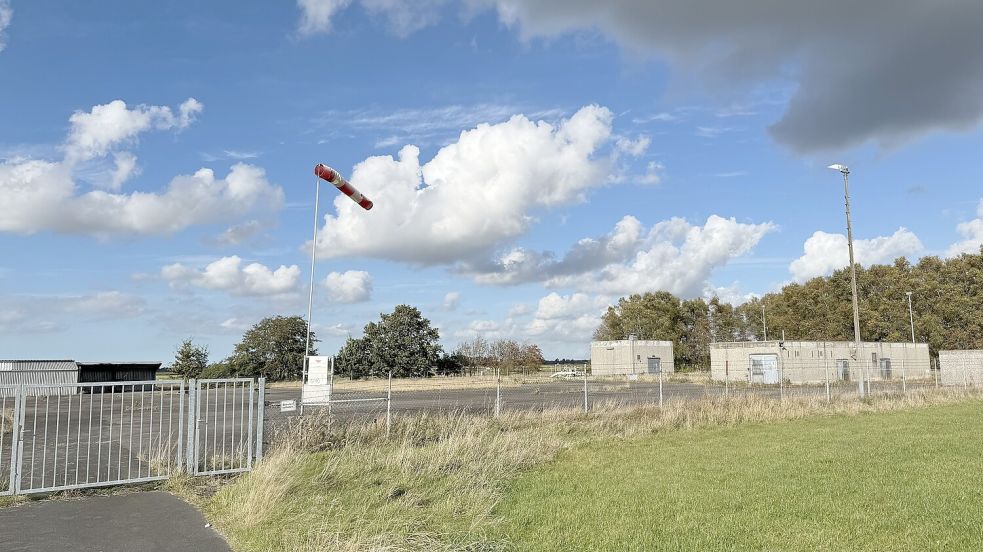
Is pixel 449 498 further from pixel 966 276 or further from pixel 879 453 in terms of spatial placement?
pixel 966 276

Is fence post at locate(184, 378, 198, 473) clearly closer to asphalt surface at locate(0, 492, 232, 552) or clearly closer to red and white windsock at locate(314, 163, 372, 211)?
asphalt surface at locate(0, 492, 232, 552)

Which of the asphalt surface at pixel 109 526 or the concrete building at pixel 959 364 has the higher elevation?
the concrete building at pixel 959 364

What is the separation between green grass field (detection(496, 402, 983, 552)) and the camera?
22.5 feet

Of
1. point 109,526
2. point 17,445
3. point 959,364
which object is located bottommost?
point 109,526

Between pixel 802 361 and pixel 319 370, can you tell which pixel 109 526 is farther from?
pixel 802 361

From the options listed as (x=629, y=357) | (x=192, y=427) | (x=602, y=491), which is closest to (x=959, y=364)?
(x=629, y=357)

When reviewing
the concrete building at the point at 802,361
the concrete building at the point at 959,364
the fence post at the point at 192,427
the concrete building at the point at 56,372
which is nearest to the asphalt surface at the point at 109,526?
the fence post at the point at 192,427

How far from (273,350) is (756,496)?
73079 mm

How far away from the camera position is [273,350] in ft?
249

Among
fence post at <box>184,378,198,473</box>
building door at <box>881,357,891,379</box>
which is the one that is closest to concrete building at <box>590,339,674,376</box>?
building door at <box>881,357,891,379</box>

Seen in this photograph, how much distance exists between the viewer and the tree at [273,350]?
245 ft

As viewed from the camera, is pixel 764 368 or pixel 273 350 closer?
pixel 764 368

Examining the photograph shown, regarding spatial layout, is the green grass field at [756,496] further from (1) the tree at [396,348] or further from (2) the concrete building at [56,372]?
(1) the tree at [396,348]

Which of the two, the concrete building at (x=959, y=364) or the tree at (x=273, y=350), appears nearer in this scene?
the concrete building at (x=959, y=364)
